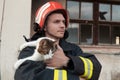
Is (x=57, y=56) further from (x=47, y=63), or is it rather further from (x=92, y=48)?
(x=92, y=48)

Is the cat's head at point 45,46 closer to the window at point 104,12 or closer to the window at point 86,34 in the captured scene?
the window at point 86,34

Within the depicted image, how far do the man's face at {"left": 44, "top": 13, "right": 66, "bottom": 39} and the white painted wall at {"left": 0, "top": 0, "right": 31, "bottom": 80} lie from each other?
5044mm

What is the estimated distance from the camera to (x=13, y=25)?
26.0ft

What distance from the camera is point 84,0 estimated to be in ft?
30.5

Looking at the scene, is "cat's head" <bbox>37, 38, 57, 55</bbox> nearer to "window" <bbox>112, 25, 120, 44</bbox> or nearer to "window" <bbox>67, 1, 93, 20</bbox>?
"window" <bbox>67, 1, 93, 20</bbox>

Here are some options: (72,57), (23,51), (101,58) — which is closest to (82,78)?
(72,57)

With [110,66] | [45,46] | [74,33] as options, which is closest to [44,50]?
[45,46]

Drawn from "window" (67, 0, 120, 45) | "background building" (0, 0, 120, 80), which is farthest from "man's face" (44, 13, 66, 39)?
"window" (67, 0, 120, 45)

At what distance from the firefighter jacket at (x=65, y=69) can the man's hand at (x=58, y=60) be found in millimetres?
27

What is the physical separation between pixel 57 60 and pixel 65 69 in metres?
0.07

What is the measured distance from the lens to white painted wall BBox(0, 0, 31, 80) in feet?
25.6

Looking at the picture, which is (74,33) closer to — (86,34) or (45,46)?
(86,34)

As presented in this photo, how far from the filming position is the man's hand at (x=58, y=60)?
2518 mm

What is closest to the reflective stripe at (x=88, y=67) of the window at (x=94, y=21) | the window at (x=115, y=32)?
the window at (x=94, y=21)
